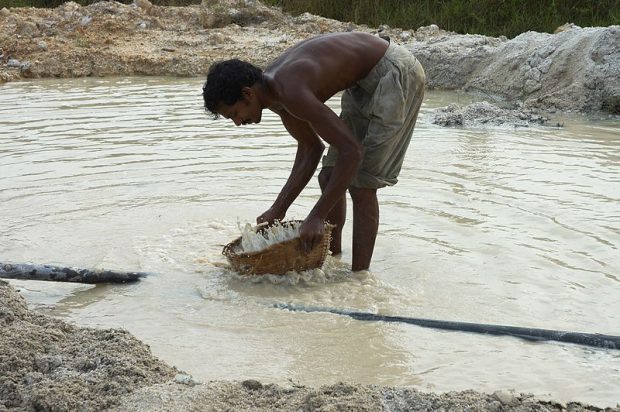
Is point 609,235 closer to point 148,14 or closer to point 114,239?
point 114,239

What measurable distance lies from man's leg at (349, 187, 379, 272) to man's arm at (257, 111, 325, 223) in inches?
10.7

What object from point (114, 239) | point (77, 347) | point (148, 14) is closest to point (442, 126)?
point (114, 239)

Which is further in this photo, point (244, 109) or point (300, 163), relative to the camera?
point (300, 163)

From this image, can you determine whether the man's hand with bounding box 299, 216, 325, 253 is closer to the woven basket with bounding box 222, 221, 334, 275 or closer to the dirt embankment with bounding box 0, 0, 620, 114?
the woven basket with bounding box 222, 221, 334, 275

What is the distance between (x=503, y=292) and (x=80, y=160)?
403 centimetres

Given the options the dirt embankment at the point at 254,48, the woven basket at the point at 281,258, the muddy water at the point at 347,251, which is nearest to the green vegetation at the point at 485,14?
the dirt embankment at the point at 254,48

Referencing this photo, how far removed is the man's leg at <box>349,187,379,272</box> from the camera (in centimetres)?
417

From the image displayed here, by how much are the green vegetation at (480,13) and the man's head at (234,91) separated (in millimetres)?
10227

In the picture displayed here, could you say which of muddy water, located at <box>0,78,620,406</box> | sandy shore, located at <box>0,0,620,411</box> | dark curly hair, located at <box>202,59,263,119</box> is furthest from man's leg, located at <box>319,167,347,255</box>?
sandy shore, located at <box>0,0,620,411</box>

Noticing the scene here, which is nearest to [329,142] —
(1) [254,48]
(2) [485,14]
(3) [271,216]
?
(3) [271,216]

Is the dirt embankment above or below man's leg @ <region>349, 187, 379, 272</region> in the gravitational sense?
above

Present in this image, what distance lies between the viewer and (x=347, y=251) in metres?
4.69

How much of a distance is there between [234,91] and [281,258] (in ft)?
2.74

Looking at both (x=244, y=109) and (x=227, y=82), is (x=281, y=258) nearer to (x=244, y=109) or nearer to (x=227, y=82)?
(x=244, y=109)
